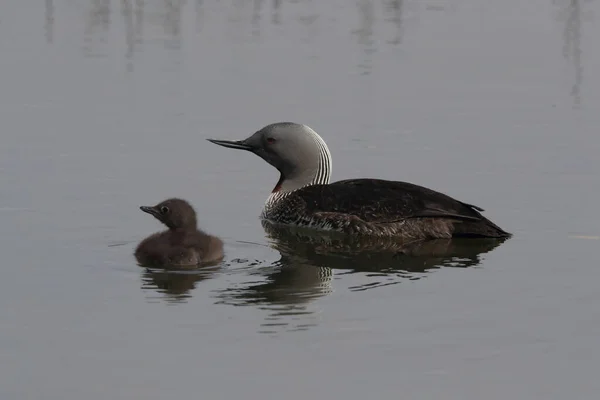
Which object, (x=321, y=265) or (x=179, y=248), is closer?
(x=179, y=248)

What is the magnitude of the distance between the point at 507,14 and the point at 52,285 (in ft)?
34.9

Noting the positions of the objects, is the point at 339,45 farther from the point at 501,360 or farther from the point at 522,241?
the point at 501,360

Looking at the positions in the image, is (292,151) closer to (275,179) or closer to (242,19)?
(275,179)

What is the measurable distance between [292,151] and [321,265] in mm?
2219

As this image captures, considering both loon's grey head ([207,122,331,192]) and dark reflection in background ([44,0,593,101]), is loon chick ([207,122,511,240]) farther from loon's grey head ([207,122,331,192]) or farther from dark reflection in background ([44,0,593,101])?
dark reflection in background ([44,0,593,101])

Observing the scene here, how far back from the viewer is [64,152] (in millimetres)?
11578

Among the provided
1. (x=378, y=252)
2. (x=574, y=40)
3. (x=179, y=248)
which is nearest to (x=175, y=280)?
(x=179, y=248)

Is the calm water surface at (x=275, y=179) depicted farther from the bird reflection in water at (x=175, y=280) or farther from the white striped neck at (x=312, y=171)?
the white striped neck at (x=312, y=171)

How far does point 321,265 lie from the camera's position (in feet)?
29.7

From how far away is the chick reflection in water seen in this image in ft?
29.3

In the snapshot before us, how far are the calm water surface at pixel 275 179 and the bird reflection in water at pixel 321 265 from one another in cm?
3

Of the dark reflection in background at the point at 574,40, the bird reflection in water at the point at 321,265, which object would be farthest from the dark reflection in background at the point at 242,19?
the bird reflection in water at the point at 321,265

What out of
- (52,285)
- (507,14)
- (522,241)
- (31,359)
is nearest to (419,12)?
(507,14)

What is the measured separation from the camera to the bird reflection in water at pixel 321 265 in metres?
7.85
